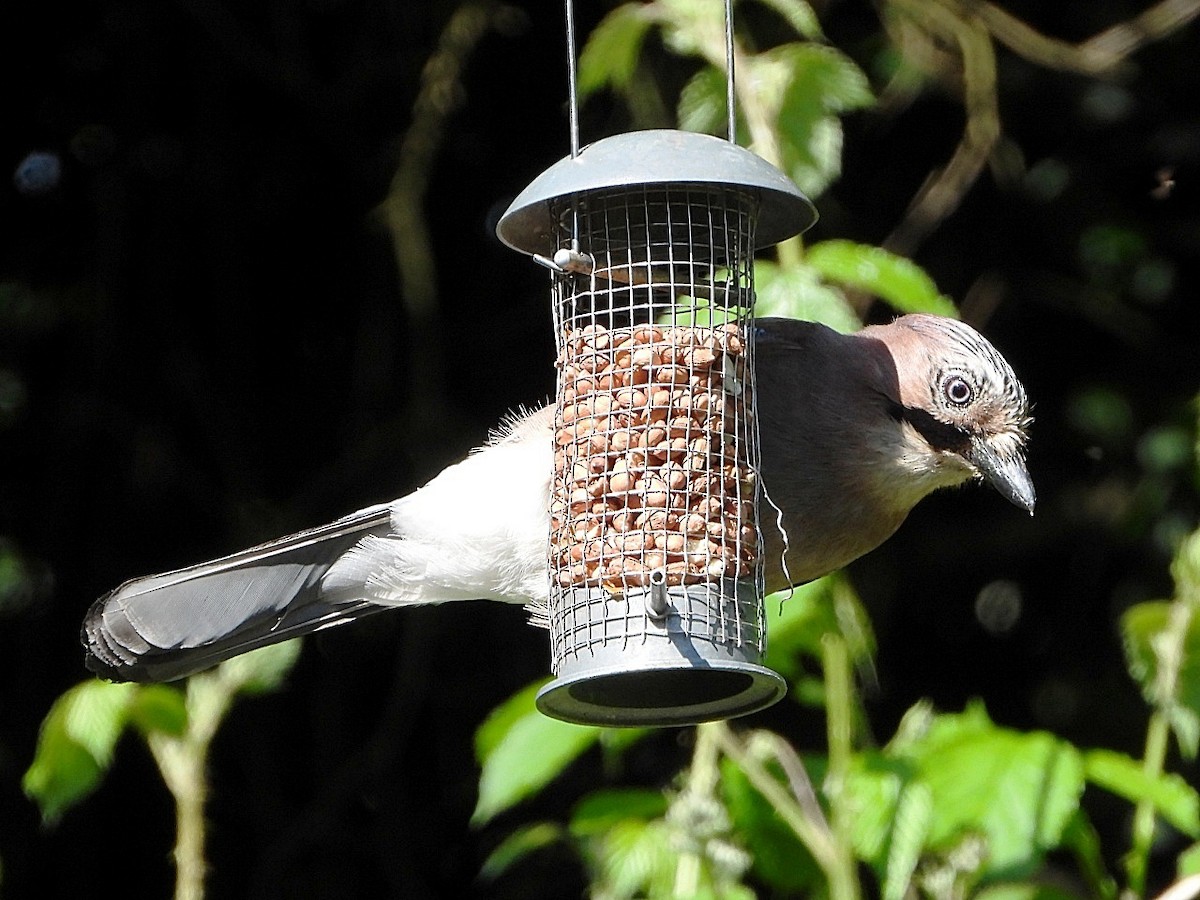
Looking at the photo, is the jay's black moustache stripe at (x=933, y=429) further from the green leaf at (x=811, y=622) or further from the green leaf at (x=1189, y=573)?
the green leaf at (x=1189, y=573)

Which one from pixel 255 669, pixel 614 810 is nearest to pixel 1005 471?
pixel 614 810

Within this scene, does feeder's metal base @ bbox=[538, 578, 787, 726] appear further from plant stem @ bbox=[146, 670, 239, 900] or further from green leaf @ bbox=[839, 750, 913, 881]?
plant stem @ bbox=[146, 670, 239, 900]

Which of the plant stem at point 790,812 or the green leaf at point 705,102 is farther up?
the green leaf at point 705,102

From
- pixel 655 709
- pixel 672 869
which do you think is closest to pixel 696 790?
pixel 672 869

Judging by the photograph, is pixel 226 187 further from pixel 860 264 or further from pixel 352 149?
pixel 860 264

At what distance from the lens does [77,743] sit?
288cm

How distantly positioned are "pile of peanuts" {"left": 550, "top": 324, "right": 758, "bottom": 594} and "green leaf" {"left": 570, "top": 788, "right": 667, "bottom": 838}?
0.43 metres

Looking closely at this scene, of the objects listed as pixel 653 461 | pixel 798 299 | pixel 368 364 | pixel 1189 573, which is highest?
pixel 368 364

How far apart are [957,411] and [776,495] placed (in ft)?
1.07

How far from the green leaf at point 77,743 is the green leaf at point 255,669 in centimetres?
19

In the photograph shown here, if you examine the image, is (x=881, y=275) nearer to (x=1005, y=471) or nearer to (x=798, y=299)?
(x=798, y=299)

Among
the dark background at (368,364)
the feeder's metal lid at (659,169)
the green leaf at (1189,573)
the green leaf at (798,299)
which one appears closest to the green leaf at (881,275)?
the green leaf at (798,299)

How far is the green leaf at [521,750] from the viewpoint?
2627 millimetres

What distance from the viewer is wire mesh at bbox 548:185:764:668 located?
2504 millimetres
